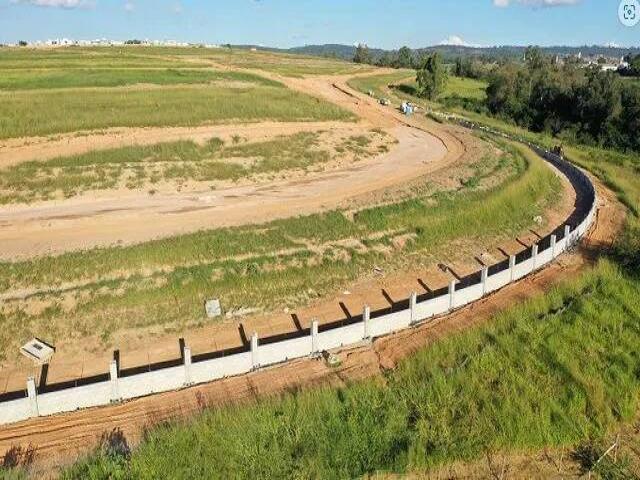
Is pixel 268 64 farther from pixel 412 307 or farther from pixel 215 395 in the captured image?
pixel 215 395

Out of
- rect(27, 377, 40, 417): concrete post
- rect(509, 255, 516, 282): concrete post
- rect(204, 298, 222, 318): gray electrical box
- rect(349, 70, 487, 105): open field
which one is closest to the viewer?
rect(27, 377, 40, 417): concrete post

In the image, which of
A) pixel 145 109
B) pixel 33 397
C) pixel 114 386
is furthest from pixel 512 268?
pixel 145 109

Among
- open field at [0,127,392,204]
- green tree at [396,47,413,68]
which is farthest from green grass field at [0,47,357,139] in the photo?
green tree at [396,47,413,68]

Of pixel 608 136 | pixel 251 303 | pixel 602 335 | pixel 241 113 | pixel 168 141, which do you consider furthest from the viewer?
pixel 608 136

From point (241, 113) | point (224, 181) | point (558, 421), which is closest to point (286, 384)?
point (558, 421)

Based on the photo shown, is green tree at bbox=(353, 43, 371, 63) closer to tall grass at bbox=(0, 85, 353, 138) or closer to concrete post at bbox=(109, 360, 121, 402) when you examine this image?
tall grass at bbox=(0, 85, 353, 138)

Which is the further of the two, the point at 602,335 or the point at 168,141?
the point at 168,141

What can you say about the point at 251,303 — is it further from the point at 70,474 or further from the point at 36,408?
the point at 70,474

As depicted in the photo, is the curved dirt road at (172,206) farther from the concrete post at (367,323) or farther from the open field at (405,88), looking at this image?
the open field at (405,88)
